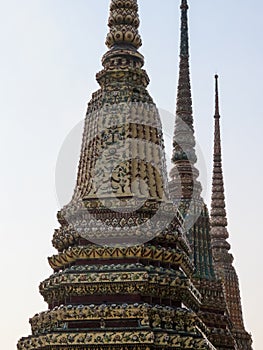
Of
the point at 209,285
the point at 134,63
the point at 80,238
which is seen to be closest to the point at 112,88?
the point at 134,63

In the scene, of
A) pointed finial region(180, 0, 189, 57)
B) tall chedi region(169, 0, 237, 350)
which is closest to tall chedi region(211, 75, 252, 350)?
tall chedi region(169, 0, 237, 350)

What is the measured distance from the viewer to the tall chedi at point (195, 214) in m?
18.0

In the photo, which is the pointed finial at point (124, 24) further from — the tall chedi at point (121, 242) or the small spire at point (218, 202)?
the small spire at point (218, 202)

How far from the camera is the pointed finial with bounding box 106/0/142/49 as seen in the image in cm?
1416

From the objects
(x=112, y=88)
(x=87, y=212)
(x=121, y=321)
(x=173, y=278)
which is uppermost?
(x=112, y=88)

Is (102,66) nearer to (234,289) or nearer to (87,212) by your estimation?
(87,212)

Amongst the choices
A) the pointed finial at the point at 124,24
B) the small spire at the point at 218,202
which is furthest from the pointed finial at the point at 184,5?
the pointed finial at the point at 124,24

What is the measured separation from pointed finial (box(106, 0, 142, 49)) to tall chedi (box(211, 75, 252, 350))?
40.5ft

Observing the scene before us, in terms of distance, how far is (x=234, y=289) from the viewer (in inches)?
1036

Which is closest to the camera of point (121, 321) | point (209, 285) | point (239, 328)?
point (121, 321)

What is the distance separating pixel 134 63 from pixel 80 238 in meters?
3.50

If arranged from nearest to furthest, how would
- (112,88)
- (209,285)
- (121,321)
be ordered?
(121,321), (112,88), (209,285)

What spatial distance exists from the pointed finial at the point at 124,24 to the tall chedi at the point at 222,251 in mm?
12355

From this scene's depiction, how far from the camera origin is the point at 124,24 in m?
14.3
